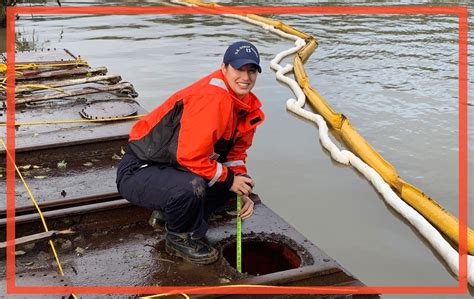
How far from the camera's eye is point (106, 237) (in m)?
3.82

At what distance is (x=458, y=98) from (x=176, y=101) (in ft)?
20.6

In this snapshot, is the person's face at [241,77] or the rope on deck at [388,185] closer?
the person's face at [241,77]

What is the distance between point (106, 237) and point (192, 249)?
745mm

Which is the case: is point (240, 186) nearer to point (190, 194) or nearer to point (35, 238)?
point (190, 194)

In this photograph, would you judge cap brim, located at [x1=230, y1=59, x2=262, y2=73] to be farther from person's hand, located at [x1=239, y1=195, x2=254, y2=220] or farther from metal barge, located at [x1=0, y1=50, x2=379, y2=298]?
metal barge, located at [x1=0, y1=50, x2=379, y2=298]

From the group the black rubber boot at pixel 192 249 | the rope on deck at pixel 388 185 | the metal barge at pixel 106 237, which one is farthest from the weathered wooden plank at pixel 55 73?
the black rubber boot at pixel 192 249

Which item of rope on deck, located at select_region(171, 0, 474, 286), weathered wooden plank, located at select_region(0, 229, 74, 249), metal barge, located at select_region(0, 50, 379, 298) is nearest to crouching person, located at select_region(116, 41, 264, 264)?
metal barge, located at select_region(0, 50, 379, 298)

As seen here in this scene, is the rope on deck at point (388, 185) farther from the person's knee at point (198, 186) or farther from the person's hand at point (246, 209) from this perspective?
the person's knee at point (198, 186)

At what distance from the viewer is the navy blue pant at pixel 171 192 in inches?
126

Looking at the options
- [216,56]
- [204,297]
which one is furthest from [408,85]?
[204,297]

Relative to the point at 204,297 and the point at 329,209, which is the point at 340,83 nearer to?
the point at 329,209

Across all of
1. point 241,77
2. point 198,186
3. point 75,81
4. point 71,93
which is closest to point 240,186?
point 198,186

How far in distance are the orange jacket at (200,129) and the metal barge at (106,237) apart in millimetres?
Answer: 624

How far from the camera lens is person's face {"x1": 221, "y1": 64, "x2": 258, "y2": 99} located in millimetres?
3168
